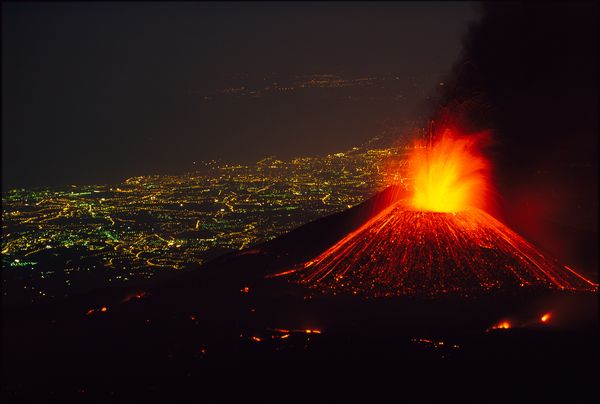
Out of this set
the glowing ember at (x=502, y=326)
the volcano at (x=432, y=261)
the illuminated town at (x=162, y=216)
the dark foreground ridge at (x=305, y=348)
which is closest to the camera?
the dark foreground ridge at (x=305, y=348)

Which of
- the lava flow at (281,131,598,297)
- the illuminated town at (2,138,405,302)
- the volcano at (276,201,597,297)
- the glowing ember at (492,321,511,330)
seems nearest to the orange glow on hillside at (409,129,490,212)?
the lava flow at (281,131,598,297)

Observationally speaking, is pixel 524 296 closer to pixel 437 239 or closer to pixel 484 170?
pixel 437 239

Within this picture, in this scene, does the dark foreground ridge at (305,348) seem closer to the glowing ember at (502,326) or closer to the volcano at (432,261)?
the glowing ember at (502,326)

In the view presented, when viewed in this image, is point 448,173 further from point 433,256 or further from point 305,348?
point 305,348

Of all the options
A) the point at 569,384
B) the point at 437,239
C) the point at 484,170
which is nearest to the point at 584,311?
the point at 569,384

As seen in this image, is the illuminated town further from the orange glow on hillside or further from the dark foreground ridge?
the dark foreground ridge

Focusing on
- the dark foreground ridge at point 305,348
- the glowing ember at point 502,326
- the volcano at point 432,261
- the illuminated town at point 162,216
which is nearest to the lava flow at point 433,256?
the volcano at point 432,261
